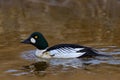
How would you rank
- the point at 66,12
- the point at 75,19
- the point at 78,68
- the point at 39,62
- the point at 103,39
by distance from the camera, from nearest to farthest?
the point at 78,68
the point at 39,62
the point at 103,39
the point at 75,19
the point at 66,12

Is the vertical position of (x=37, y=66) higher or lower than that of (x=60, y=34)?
lower

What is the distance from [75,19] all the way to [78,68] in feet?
21.5

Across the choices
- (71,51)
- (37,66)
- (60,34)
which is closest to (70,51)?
(71,51)

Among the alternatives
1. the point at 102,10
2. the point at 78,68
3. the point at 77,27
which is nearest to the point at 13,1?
the point at 102,10

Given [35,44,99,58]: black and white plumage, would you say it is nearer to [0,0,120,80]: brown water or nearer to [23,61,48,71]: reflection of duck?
[0,0,120,80]: brown water

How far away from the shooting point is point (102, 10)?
65.8 ft

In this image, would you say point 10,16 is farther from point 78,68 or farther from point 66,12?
point 78,68

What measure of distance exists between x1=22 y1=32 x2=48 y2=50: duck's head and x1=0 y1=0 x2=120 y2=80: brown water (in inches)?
11.2

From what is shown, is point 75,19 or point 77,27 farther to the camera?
point 75,19

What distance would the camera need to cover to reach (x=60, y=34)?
640 inches

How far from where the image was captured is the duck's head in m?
14.0

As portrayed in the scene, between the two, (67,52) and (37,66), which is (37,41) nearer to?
(67,52)

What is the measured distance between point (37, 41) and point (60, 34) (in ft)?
7.38

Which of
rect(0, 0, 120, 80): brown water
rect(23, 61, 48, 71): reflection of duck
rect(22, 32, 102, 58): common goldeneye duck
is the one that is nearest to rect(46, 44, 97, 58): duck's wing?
rect(22, 32, 102, 58): common goldeneye duck
